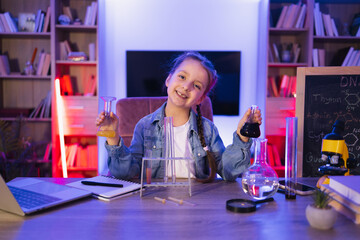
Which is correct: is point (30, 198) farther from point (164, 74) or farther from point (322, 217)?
point (164, 74)

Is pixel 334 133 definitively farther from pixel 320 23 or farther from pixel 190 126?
pixel 320 23

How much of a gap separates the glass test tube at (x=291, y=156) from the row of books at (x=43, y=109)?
306cm

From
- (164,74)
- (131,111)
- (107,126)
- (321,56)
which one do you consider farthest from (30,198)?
(321,56)

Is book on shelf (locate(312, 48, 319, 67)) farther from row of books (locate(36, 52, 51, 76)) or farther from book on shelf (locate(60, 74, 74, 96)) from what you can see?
row of books (locate(36, 52, 51, 76))

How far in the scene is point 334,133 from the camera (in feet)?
3.56

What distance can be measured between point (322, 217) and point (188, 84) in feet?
3.03

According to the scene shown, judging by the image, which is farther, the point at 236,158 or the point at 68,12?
the point at 68,12

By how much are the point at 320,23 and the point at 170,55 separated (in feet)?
5.53

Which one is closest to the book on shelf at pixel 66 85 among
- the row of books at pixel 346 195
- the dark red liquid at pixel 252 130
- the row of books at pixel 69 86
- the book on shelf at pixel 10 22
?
the row of books at pixel 69 86

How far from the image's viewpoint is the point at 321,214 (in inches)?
30.8

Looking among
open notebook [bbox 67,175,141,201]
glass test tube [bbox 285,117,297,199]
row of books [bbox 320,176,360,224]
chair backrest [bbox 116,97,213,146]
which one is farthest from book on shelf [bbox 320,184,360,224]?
chair backrest [bbox 116,97,213,146]

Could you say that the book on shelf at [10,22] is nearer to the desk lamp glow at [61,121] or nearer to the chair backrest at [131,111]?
the desk lamp glow at [61,121]

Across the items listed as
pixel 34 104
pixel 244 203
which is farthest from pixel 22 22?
pixel 244 203

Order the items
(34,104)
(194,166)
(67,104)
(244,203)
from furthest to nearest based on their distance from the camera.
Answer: (34,104) < (67,104) < (194,166) < (244,203)
